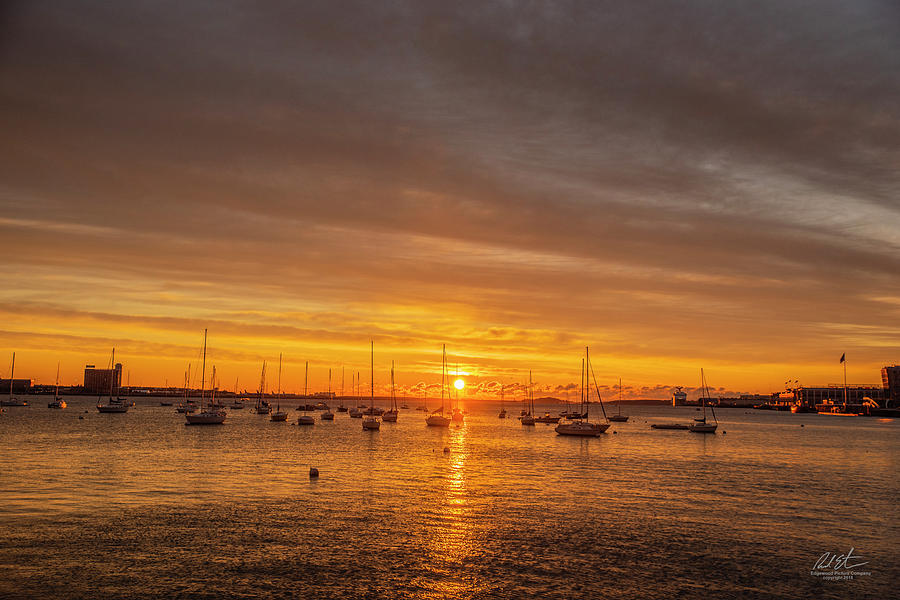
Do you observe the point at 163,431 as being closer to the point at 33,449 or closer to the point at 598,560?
the point at 33,449

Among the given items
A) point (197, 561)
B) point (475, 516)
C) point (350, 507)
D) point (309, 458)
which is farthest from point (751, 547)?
point (309, 458)

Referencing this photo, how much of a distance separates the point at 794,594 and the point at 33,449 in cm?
8689

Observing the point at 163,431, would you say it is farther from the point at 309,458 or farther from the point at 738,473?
the point at 738,473

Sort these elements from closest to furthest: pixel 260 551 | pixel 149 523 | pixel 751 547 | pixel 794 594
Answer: pixel 794 594, pixel 260 551, pixel 751 547, pixel 149 523

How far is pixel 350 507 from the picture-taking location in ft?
148

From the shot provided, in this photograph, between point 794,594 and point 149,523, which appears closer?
point 794,594

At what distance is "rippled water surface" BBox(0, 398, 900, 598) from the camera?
1126 inches

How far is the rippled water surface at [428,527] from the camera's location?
93.8ft

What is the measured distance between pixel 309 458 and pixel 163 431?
5819 centimetres

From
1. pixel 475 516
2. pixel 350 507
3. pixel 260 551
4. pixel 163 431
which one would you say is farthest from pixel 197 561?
pixel 163 431

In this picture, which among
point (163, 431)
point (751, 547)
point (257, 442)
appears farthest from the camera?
point (163, 431)

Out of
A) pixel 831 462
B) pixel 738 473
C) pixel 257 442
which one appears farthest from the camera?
pixel 257 442

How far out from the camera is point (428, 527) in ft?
129

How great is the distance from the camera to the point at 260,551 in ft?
108
